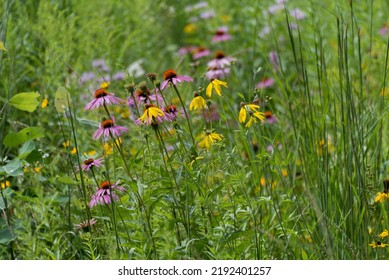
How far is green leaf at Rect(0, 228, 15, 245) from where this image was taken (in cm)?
237

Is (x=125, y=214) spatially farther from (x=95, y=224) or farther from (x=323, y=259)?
(x=323, y=259)

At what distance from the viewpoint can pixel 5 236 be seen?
7.86 ft

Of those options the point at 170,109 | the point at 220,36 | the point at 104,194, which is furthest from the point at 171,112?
the point at 220,36

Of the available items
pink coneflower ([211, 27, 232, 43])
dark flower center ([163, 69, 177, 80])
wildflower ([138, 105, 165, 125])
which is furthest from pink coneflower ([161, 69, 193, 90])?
pink coneflower ([211, 27, 232, 43])

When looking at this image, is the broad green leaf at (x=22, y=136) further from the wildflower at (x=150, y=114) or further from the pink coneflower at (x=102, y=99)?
the wildflower at (x=150, y=114)

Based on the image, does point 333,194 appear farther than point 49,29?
No

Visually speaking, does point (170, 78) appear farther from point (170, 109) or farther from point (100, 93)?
point (100, 93)

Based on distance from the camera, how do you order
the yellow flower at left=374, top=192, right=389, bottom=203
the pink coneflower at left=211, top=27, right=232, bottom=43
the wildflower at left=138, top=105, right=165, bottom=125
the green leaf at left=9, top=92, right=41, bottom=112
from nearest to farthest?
the wildflower at left=138, top=105, right=165, bottom=125
the yellow flower at left=374, top=192, right=389, bottom=203
the green leaf at left=9, top=92, right=41, bottom=112
the pink coneflower at left=211, top=27, right=232, bottom=43

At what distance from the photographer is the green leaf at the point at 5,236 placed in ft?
7.76

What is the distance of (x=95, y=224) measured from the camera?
101 inches

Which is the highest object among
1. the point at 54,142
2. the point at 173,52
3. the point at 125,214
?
the point at 125,214

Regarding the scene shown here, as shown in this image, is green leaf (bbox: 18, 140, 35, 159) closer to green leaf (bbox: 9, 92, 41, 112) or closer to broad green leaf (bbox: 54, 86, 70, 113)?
green leaf (bbox: 9, 92, 41, 112)

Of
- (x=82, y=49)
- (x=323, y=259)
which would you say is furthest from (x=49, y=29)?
(x=323, y=259)
